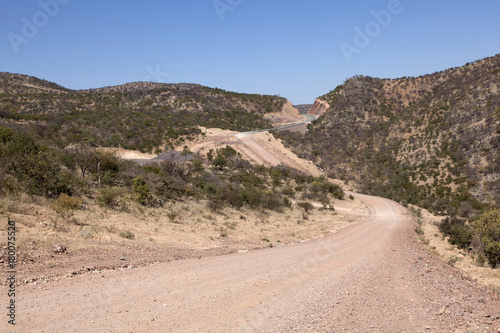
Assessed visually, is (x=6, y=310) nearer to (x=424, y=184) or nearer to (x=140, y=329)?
(x=140, y=329)

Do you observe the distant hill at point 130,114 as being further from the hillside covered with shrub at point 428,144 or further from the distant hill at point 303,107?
the distant hill at point 303,107

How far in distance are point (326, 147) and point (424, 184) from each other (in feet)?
70.2

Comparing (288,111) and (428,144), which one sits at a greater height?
(288,111)

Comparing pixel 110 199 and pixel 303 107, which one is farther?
pixel 303 107

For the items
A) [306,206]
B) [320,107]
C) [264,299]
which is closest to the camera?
[264,299]

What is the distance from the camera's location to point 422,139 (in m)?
48.2

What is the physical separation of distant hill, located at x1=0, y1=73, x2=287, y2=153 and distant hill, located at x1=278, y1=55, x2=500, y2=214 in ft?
72.9

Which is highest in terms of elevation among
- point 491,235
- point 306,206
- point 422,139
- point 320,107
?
point 320,107

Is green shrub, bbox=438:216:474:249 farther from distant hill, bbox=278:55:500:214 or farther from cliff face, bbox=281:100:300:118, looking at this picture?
cliff face, bbox=281:100:300:118

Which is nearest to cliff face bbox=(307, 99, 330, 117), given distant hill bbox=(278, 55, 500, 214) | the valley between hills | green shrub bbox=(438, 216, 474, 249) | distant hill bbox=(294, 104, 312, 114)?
distant hill bbox=(278, 55, 500, 214)

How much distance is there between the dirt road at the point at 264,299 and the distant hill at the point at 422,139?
1057 inches

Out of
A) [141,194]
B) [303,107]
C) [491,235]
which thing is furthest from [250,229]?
[303,107]

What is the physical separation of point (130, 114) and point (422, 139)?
52832mm

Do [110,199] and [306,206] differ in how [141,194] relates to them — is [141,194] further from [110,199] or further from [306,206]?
[306,206]
